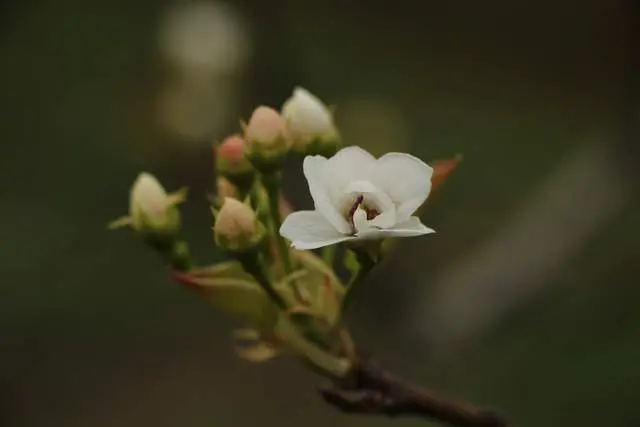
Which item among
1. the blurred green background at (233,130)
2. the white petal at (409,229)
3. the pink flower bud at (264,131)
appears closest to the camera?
the white petal at (409,229)

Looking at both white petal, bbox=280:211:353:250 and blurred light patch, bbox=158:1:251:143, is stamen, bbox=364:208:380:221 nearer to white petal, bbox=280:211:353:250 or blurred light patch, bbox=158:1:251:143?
white petal, bbox=280:211:353:250

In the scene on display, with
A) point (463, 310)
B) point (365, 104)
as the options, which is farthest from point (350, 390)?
point (365, 104)

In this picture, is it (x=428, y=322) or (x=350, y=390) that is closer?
(x=350, y=390)

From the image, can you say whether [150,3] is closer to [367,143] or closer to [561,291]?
[367,143]

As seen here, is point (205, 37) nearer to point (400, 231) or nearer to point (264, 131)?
point (264, 131)

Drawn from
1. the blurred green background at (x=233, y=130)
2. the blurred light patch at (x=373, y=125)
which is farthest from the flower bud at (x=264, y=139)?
the blurred light patch at (x=373, y=125)

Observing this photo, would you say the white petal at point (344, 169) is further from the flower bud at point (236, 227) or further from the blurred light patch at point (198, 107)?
the blurred light patch at point (198, 107)

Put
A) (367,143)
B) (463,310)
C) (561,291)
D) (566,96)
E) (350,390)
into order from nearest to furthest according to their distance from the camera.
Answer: (350,390) → (463,310) → (561,291) → (367,143) → (566,96)

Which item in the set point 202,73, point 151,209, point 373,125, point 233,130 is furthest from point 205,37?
point 151,209
